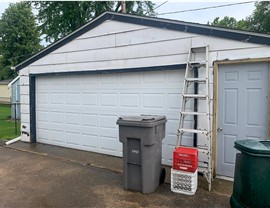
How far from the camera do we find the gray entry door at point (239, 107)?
4.39 meters

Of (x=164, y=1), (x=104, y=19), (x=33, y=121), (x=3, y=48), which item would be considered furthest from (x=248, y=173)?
(x=3, y=48)

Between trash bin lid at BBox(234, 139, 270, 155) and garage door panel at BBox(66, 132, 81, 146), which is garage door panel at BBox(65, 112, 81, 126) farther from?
trash bin lid at BBox(234, 139, 270, 155)

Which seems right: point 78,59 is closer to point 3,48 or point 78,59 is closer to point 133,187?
point 133,187

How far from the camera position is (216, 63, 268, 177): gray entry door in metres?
4.39

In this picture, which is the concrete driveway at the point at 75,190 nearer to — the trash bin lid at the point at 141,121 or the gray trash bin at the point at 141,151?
the gray trash bin at the point at 141,151

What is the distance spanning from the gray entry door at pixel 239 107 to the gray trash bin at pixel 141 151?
133 centimetres

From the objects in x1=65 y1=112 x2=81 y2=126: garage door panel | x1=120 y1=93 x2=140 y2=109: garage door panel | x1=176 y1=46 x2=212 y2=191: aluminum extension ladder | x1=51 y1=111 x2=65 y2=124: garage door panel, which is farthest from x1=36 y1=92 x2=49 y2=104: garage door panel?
x1=176 y1=46 x2=212 y2=191: aluminum extension ladder

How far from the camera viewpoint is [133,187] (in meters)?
4.25

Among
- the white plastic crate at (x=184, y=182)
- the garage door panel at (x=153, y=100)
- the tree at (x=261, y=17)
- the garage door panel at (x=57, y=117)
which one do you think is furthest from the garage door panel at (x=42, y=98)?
the tree at (x=261, y=17)

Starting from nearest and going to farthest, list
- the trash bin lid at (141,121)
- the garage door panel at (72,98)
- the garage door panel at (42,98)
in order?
the trash bin lid at (141,121) → the garage door panel at (72,98) → the garage door panel at (42,98)

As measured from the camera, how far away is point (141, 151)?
4.11 meters

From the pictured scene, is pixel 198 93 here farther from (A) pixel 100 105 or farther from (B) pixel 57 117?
(B) pixel 57 117

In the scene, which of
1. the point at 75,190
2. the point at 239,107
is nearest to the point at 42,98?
the point at 75,190

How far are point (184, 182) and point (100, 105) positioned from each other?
321cm
